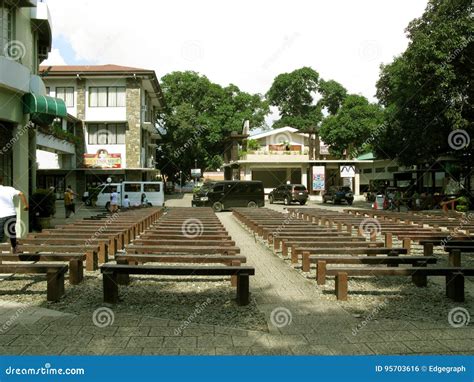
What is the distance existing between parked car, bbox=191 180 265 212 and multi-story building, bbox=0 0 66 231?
44.4 ft

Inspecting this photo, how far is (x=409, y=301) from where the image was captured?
6.35m

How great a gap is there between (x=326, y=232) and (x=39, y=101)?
8610 mm

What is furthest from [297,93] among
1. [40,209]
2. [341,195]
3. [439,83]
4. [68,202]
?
[40,209]

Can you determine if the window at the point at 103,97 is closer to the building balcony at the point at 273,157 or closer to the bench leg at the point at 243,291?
the building balcony at the point at 273,157

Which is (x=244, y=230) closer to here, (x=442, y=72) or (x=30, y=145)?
(x=30, y=145)

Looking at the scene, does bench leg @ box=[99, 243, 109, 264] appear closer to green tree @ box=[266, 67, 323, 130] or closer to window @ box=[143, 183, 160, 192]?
window @ box=[143, 183, 160, 192]

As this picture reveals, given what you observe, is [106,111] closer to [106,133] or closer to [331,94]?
[106,133]

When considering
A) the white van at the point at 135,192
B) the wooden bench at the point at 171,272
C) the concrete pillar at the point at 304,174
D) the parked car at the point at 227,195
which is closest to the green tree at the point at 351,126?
the concrete pillar at the point at 304,174

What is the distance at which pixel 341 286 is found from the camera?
633 cm

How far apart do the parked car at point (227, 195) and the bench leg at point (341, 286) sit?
66.9ft

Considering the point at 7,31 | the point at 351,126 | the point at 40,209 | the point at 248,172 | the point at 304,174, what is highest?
the point at 351,126

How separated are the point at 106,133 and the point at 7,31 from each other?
832 inches

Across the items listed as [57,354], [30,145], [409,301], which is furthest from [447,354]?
[30,145]

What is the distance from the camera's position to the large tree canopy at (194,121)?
47.6 metres
